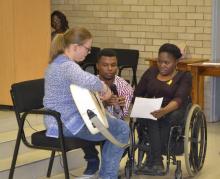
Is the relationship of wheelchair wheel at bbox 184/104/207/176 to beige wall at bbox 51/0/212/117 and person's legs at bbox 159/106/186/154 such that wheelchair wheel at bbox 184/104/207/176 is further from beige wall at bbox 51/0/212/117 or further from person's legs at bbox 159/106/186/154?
beige wall at bbox 51/0/212/117

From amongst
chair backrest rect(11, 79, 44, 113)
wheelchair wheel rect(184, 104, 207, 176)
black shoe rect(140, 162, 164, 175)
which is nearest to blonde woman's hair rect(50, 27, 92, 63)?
chair backrest rect(11, 79, 44, 113)

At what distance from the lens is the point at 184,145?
13.0ft

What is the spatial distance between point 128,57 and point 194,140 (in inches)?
109

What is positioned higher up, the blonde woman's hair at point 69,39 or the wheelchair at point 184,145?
the blonde woman's hair at point 69,39

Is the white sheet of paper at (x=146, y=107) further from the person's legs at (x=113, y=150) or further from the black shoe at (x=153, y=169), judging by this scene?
the black shoe at (x=153, y=169)

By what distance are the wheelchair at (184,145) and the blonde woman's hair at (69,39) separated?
810 mm

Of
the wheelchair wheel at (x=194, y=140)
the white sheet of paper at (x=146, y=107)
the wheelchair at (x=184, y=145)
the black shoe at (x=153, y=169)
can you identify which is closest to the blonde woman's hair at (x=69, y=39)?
the white sheet of paper at (x=146, y=107)

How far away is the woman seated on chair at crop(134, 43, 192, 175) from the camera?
4.04 metres

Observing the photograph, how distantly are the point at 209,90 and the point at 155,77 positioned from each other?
2.31 m


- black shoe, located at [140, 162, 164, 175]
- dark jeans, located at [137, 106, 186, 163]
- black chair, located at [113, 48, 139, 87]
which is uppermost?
black chair, located at [113, 48, 139, 87]

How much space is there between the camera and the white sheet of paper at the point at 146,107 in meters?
4.02

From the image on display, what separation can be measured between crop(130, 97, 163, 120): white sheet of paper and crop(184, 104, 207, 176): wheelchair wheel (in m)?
0.25

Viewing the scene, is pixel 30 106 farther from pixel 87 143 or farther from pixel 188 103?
pixel 188 103

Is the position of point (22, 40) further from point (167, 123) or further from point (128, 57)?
point (167, 123)
